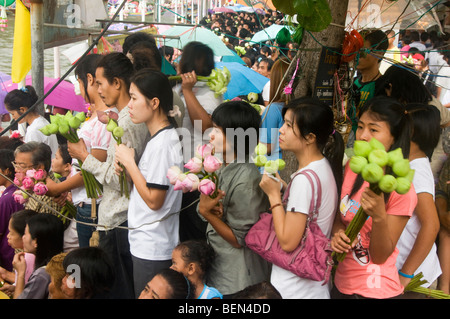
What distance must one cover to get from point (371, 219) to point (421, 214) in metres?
0.41

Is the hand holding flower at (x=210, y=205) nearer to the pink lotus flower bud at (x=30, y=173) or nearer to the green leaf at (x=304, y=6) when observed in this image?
the green leaf at (x=304, y=6)

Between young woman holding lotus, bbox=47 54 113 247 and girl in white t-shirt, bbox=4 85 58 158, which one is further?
girl in white t-shirt, bbox=4 85 58 158

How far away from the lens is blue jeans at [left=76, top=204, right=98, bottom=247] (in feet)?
9.60

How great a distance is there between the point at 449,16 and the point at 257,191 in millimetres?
4319

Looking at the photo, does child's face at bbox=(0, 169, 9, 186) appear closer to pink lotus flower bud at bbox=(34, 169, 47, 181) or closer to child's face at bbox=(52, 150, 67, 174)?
child's face at bbox=(52, 150, 67, 174)

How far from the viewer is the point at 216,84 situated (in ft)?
10.5

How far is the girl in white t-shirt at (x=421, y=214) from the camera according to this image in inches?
89.2

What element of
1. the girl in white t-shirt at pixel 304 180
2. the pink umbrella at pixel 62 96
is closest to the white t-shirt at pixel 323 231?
the girl in white t-shirt at pixel 304 180

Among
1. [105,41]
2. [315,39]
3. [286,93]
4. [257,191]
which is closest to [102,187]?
[257,191]

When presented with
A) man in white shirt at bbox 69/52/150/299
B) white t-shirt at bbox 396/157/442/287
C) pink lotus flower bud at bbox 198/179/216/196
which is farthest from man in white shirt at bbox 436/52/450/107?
pink lotus flower bud at bbox 198/179/216/196

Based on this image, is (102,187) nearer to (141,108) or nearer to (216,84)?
(141,108)

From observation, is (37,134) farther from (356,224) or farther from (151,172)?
(356,224)

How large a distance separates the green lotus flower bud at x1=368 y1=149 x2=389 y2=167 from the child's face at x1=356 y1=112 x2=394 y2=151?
0.48 meters

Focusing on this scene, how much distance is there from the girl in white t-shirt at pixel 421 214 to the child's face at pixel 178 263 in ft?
3.52
